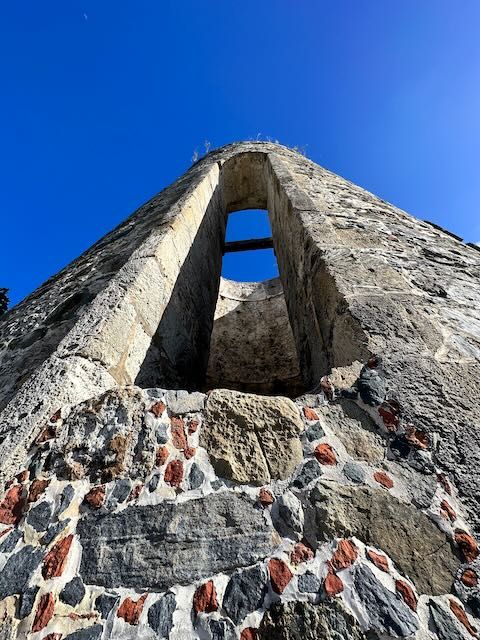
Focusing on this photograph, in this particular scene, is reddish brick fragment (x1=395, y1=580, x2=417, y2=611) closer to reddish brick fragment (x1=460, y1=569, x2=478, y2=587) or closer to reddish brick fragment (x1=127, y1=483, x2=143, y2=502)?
reddish brick fragment (x1=460, y1=569, x2=478, y2=587)

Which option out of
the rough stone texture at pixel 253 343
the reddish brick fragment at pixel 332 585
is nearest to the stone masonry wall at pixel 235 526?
the reddish brick fragment at pixel 332 585

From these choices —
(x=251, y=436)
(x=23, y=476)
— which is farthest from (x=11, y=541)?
(x=251, y=436)

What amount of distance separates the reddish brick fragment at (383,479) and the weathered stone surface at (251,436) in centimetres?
23

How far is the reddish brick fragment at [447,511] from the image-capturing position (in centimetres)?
103

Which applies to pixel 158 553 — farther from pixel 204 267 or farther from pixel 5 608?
pixel 204 267

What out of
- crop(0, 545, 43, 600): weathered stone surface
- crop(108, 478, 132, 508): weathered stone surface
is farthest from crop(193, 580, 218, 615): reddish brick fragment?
crop(0, 545, 43, 600): weathered stone surface

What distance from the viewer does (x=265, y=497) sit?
3.58 ft

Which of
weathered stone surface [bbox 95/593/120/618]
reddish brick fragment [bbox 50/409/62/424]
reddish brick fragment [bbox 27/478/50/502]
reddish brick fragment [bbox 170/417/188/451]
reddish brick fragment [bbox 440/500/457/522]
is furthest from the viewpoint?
reddish brick fragment [bbox 50/409/62/424]

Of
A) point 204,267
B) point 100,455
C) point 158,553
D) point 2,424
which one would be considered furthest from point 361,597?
point 204,267

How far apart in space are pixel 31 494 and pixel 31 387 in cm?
44

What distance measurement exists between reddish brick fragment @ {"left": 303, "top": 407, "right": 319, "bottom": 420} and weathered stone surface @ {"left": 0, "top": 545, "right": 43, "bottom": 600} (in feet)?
2.82

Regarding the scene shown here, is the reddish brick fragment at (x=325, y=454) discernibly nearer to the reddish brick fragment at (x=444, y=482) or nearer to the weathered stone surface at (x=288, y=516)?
the weathered stone surface at (x=288, y=516)

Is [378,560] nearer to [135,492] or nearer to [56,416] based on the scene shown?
[135,492]

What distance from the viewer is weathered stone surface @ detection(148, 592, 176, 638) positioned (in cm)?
87
